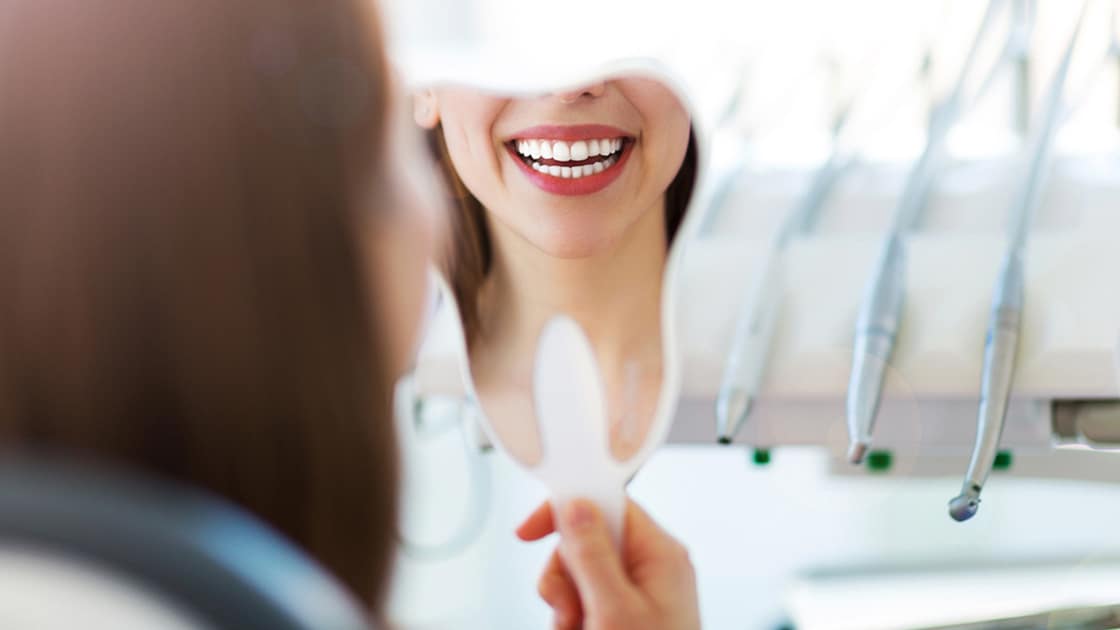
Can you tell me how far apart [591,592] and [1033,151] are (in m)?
0.23

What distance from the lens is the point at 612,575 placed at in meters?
0.34

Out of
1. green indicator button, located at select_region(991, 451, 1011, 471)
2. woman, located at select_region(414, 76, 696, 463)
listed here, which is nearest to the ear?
woman, located at select_region(414, 76, 696, 463)

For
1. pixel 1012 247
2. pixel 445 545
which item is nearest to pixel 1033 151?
pixel 1012 247

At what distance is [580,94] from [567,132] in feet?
0.04

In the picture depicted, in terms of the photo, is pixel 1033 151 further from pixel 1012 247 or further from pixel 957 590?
pixel 957 590

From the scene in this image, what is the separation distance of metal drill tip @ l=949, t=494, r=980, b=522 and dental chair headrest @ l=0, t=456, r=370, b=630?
251 mm

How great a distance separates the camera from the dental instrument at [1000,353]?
13.4 inches

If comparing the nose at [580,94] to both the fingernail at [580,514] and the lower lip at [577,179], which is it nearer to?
the lower lip at [577,179]

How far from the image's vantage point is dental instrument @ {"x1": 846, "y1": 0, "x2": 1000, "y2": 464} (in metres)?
0.35

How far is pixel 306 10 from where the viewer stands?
0.27 m

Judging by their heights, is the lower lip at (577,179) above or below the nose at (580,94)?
below

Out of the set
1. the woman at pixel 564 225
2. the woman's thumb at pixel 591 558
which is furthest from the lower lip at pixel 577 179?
the woman's thumb at pixel 591 558

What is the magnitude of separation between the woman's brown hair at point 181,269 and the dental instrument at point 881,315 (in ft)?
0.54

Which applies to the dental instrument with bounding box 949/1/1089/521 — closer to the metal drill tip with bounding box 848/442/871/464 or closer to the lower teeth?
the metal drill tip with bounding box 848/442/871/464
